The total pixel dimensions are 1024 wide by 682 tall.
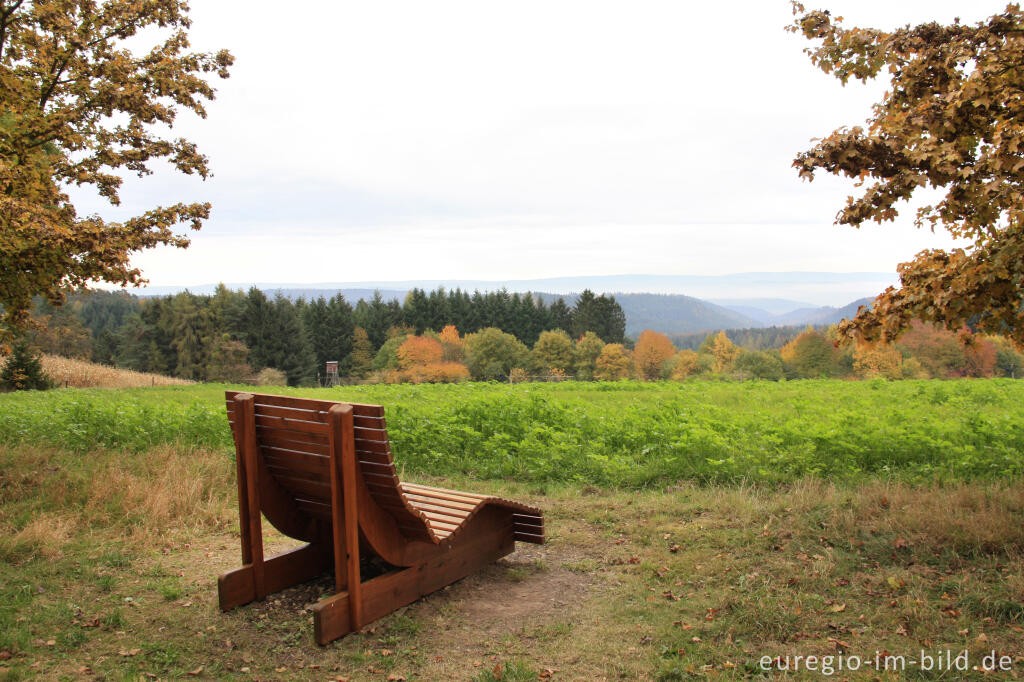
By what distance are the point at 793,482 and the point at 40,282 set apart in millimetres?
8053

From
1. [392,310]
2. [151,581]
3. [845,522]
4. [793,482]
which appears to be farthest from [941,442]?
[392,310]

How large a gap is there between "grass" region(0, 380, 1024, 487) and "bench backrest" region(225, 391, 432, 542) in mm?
4120

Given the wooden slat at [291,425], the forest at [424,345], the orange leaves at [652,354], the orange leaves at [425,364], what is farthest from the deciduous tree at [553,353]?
the wooden slat at [291,425]

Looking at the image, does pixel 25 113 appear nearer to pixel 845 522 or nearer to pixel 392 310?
pixel 845 522

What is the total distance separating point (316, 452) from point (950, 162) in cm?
448

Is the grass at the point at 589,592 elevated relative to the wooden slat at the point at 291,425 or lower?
lower

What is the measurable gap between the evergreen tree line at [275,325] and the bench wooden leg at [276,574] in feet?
183

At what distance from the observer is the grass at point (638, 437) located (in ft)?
24.9

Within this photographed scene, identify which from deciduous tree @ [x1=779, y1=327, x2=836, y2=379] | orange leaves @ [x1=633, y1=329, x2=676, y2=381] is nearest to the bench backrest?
deciduous tree @ [x1=779, y1=327, x2=836, y2=379]

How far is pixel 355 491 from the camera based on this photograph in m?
3.84

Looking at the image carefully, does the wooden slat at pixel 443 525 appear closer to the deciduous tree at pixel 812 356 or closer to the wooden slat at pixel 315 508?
the wooden slat at pixel 315 508

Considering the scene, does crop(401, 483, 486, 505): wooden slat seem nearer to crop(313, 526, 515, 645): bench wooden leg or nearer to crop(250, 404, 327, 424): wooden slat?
crop(313, 526, 515, 645): bench wooden leg

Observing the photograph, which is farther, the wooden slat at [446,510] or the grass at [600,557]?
the wooden slat at [446,510]

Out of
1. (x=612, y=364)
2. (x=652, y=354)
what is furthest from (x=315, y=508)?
(x=652, y=354)
